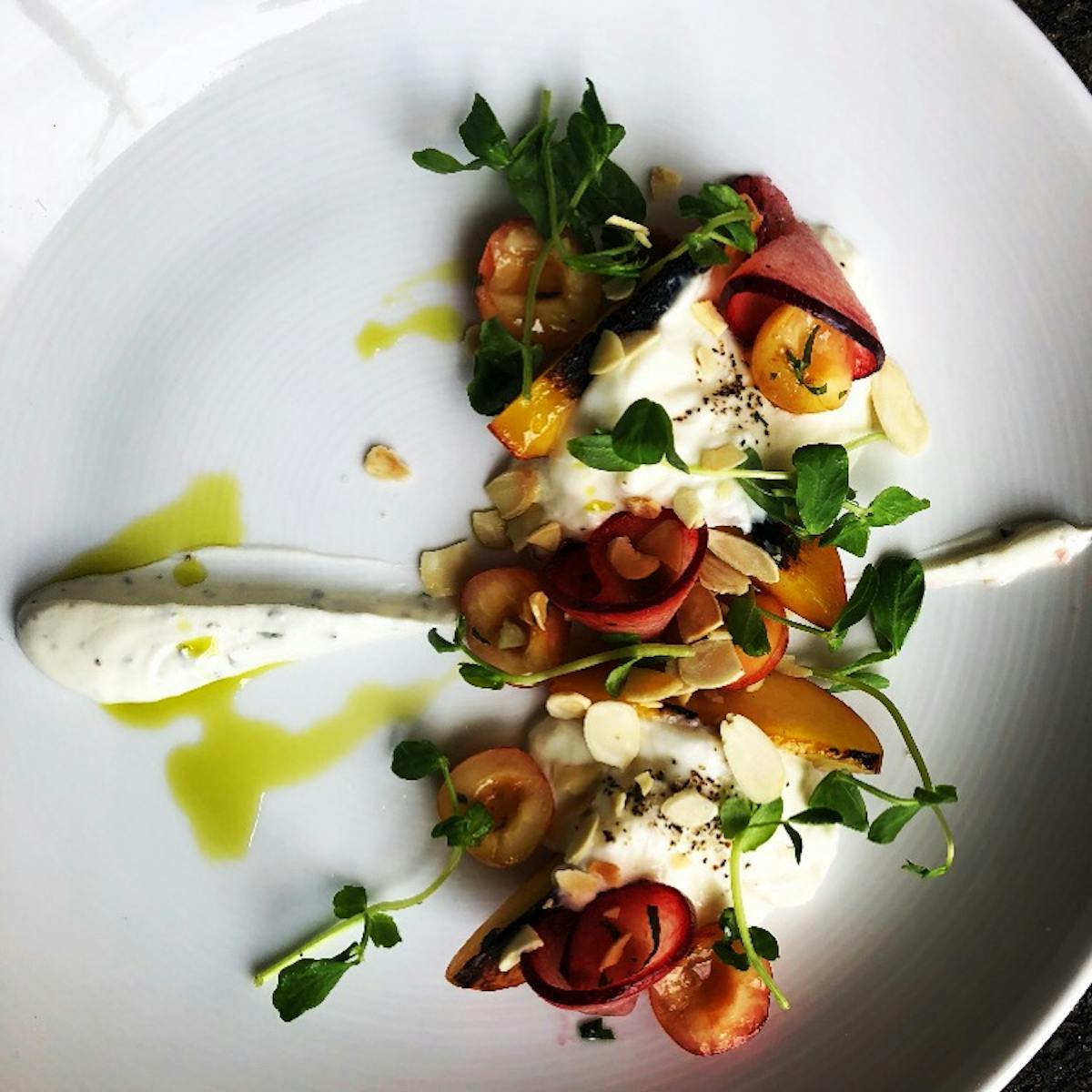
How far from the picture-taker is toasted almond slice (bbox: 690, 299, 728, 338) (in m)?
1.37

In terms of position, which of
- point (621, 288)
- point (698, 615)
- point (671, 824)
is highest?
point (621, 288)

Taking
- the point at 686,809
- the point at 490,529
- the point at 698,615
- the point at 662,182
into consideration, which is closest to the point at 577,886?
the point at 686,809

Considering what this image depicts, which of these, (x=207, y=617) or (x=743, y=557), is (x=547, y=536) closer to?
(x=743, y=557)

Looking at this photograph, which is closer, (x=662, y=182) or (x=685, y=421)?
(x=685, y=421)

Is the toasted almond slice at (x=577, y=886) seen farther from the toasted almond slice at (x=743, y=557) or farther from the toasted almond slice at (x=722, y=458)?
the toasted almond slice at (x=722, y=458)

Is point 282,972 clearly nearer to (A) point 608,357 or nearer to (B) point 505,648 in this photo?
(B) point 505,648

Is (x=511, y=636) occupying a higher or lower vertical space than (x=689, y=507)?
lower

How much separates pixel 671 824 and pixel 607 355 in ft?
1.97

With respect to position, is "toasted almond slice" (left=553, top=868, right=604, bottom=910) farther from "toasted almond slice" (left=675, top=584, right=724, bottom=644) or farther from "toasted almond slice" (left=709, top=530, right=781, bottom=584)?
"toasted almond slice" (left=709, top=530, right=781, bottom=584)

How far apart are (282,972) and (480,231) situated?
3.34ft

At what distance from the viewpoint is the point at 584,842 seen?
4.52ft

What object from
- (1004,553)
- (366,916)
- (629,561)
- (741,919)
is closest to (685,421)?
→ (629,561)

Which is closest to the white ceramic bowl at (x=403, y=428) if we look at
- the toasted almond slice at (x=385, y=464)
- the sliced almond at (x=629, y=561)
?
the toasted almond slice at (x=385, y=464)

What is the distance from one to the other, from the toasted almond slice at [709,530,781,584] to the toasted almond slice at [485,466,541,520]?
24cm
